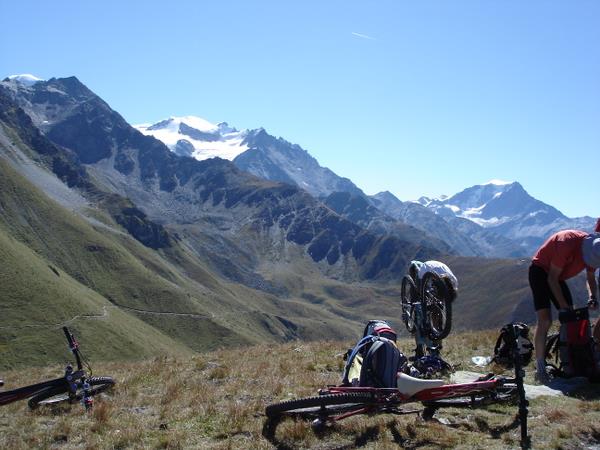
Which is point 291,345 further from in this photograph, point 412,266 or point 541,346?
point 541,346

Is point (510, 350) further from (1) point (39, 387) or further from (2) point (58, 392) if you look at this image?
(1) point (39, 387)

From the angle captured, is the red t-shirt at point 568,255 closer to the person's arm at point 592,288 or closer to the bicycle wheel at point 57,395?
the person's arm at point 592,288

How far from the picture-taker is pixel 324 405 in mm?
9305

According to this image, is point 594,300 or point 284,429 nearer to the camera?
Result: point 284,429

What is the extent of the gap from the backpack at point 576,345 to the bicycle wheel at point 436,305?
310 cm

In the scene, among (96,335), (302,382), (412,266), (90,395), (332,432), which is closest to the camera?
(332,432)

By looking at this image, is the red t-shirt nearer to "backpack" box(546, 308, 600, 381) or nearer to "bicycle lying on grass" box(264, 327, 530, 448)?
"backpack" box(546, 308, 600, 381)

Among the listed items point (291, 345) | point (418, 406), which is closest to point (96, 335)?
point (291, 345)

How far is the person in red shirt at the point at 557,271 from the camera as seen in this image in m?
12.1

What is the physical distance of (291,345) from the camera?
21266 mm

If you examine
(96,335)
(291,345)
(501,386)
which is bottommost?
(96,335)

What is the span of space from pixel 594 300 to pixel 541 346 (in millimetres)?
1651

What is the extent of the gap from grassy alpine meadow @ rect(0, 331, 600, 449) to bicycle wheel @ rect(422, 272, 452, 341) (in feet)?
3.37

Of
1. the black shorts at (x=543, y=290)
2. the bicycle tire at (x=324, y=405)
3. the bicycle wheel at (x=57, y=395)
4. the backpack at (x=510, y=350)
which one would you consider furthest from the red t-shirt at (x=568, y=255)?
the bicycle wheel at (x=57, y=395)
